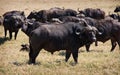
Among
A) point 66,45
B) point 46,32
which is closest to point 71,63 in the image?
point 66,45

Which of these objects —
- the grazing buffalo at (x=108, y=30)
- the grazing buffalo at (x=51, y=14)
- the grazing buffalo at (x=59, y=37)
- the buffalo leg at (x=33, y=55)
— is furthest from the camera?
the grazing buffalo at (x=51, y=14)

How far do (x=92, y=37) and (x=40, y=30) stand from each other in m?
1.96

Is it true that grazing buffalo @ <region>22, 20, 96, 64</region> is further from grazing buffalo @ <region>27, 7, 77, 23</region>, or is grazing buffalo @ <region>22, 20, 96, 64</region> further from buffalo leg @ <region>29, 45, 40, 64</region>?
grazing buffalo @ <region>27, 7, 77, 23</region>

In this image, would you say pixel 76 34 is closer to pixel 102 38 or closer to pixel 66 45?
pixel 66 45

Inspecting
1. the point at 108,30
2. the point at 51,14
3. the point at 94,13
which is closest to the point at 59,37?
the point at 108,30

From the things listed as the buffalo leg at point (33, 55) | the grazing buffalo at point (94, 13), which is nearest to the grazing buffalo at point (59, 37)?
the buffalo leg at point (33, 55)

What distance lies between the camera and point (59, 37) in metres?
11.4

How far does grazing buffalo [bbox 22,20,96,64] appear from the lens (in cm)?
1103

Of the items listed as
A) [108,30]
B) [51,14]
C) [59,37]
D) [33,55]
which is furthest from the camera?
[51,14]

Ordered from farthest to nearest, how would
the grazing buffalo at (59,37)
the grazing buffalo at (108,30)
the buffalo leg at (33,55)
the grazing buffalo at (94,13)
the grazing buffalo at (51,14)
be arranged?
the grazing buffalo at (94,13) → the grazing buffalo at (51,14) → the grazing buffalo at (108,30) → the buffalo leg at (33,55) → the grazing buffalo at (59,37)

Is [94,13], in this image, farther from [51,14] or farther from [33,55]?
[33,55]

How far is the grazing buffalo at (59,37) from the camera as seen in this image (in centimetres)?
1103

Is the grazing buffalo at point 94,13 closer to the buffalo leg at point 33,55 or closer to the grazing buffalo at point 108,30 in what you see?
the grazing buffalo at point 108,30

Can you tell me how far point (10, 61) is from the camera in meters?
12.0
